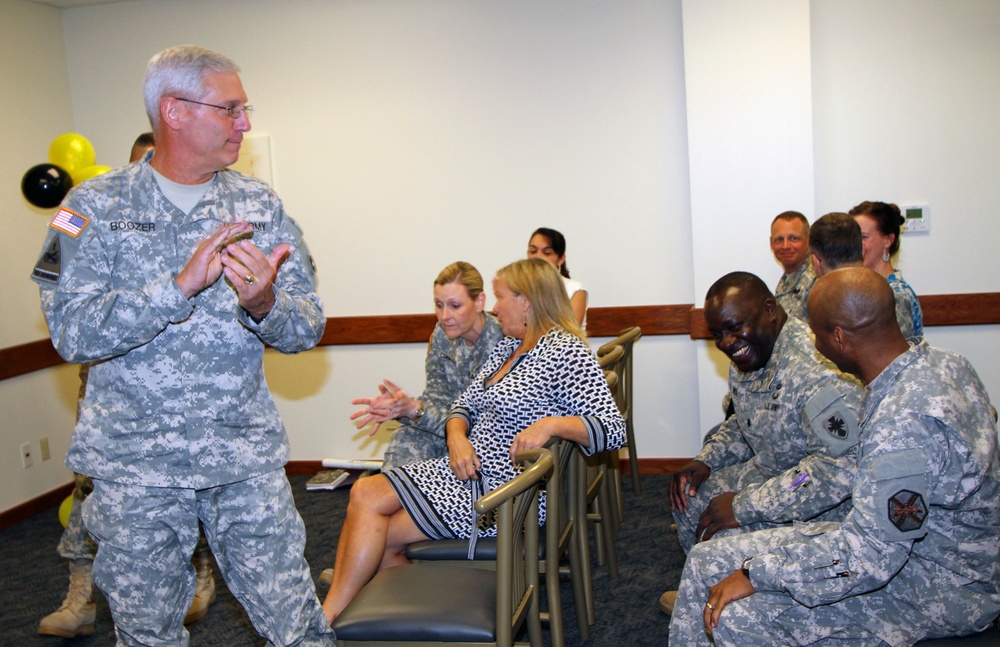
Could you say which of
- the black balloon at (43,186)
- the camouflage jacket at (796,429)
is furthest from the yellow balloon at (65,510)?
the camouflage jacket at (796,429)

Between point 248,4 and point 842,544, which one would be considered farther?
point 248,4

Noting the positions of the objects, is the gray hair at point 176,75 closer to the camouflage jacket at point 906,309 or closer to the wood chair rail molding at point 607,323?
the camouflage jacket at point 906,309

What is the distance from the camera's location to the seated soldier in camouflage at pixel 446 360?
3.61m

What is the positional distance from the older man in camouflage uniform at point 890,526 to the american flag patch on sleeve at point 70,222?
66.0 inches

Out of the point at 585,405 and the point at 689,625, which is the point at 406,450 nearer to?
the point at 585,405

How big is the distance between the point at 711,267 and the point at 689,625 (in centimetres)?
281

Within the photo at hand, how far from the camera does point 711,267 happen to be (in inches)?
188

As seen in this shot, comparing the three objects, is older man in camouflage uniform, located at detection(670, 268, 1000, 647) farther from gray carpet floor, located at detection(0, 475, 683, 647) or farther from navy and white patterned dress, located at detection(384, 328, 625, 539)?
gray carpet floor, located at detection(0, 475, 683, 647)

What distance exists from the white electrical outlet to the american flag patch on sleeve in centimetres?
380

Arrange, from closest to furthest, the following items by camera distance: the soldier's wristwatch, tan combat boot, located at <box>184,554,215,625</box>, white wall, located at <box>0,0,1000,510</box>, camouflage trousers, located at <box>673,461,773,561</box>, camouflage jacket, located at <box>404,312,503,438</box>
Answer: the soldier's wristwatch → camouflage trousers, located at <box>673,461,773,561</box> → tan combat boot, located at <box>184,554,215,625</box> → camouflage jacket, located at <box>404,312,503,438</box> → white wall, located at <box>0,0,1000,510</box>

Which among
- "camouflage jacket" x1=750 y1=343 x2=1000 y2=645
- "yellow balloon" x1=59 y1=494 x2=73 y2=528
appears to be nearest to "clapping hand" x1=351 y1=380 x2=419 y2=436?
"camouflage jacket" x1=750 y1=343 x2=1000 y2=645

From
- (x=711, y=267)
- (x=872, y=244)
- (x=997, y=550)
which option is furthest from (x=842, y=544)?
(x=711, y=267)

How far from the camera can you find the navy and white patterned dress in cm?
282

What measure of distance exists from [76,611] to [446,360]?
1774 mm
